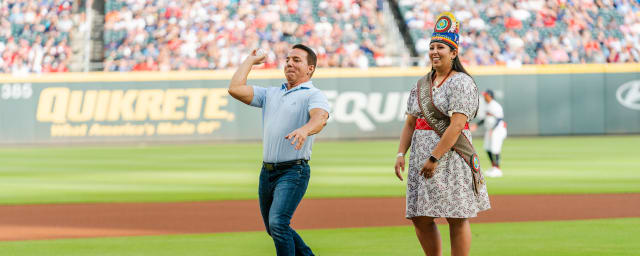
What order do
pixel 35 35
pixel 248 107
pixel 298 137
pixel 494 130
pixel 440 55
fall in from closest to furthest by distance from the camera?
pixel 298 137 < pixel 440 55 < pixel 494 130 < pixel 248 107 < pixel 35 35

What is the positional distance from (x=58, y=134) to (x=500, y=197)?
1864cm

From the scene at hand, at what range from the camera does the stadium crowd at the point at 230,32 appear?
96.3ft

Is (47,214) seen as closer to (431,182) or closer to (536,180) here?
(431,182)

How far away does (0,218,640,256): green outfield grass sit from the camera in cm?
835

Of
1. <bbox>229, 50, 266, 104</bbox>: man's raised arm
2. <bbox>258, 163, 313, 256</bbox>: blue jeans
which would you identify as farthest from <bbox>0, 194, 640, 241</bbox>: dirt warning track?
<bbox>229, 50, 266, 104</bbox>: man's raised arm

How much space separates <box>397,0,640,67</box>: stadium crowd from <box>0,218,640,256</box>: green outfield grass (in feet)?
66.0

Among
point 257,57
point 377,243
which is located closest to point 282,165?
point 257,57

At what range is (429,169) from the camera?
604cm

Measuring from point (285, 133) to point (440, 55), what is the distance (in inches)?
48.7

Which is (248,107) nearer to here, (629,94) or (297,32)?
(297,32)

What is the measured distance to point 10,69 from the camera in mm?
29469

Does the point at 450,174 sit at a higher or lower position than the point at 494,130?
higher

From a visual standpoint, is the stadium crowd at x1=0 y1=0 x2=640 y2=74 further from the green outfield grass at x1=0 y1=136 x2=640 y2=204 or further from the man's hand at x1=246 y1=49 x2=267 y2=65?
the man's hand at x1=246 y1=49 x2=267 y2=65

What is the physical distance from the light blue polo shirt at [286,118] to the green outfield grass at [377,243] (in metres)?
2.08
